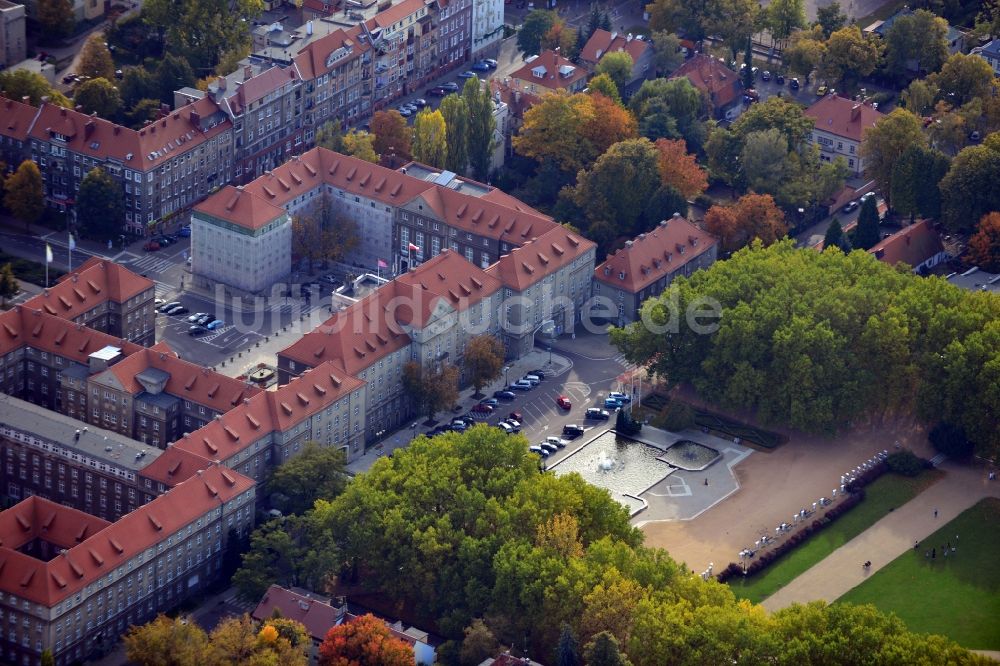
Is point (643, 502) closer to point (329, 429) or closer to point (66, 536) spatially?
point (329, 429)

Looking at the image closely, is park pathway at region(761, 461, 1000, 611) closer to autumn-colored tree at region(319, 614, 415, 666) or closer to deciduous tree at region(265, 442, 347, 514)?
autumn-colored tree at region(319, 614, 415, 666)

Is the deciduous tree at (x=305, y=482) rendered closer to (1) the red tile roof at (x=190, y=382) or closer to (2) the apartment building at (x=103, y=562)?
(2) the apartment building at (x=103, y=562)

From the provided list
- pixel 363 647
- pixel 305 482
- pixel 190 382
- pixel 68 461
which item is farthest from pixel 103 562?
pixel 190 382

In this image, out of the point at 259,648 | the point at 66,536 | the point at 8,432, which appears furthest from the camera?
the point at 8,432

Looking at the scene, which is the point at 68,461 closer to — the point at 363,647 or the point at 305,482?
the point at 305,482

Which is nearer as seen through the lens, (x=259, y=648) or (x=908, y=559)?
(x=259, y=648)

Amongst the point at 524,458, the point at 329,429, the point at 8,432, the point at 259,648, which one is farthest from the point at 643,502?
the point at 8,432

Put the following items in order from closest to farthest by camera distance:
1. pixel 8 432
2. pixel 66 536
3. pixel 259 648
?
pixel 259 648 → pixel 66 536 → pixel 8 432

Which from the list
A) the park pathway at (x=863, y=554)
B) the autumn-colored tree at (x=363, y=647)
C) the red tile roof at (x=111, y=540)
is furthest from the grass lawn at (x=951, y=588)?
the red tile roof at (x=111, y=540)
